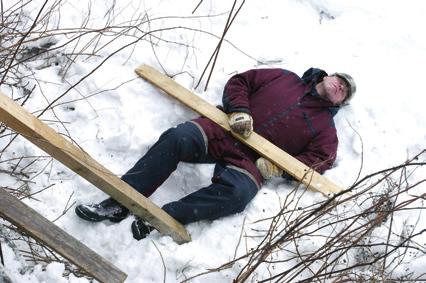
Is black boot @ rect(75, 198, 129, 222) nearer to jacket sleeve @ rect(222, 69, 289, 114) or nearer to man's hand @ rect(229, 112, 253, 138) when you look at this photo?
man's hand @ rect(229, 112, 253, 138)

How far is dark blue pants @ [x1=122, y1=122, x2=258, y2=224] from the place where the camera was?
3682mm

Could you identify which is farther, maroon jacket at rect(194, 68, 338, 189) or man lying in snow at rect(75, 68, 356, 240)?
maroon jacket at rect(194, 68, 338, 189)

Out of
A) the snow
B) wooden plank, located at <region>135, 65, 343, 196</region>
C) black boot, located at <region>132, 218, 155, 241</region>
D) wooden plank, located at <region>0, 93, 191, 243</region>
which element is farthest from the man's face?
black boot, located at <region>132, 218, 155, 241</region>

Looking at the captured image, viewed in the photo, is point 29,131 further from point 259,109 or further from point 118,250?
point 259,109

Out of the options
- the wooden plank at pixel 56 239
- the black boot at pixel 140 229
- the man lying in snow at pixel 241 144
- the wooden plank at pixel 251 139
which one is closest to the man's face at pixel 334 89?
the man lying in snow at pixel 241 144

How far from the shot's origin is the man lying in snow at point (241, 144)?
145 inches

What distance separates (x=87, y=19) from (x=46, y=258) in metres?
2.27

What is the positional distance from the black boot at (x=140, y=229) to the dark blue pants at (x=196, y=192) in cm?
16

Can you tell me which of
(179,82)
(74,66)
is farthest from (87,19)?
(179,82)

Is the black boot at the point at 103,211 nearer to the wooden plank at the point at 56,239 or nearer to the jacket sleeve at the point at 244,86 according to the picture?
the wooden plank at the point at 56,239

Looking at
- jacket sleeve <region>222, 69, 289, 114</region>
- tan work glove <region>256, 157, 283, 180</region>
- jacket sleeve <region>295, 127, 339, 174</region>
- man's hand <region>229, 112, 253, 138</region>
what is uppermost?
jacket sleeve <region>222, 69, 289, 114</region>

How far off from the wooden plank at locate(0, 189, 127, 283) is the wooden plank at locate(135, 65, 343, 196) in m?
1.49

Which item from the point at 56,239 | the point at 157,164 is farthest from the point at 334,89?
the point at 56,239

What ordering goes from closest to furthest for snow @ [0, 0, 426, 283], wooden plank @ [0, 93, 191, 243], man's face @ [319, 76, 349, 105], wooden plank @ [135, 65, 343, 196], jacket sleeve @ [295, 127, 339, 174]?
1. wooden plank @ [0, 93, 191, 243]
2. snow @ [0, 0, 426, 283]
3. wooden plank @ [135, 65, 343, 196]
4. jacket sleeve @ [295, 127, 339, 174]
5. man's face @ [319, 76, 349, 105]
